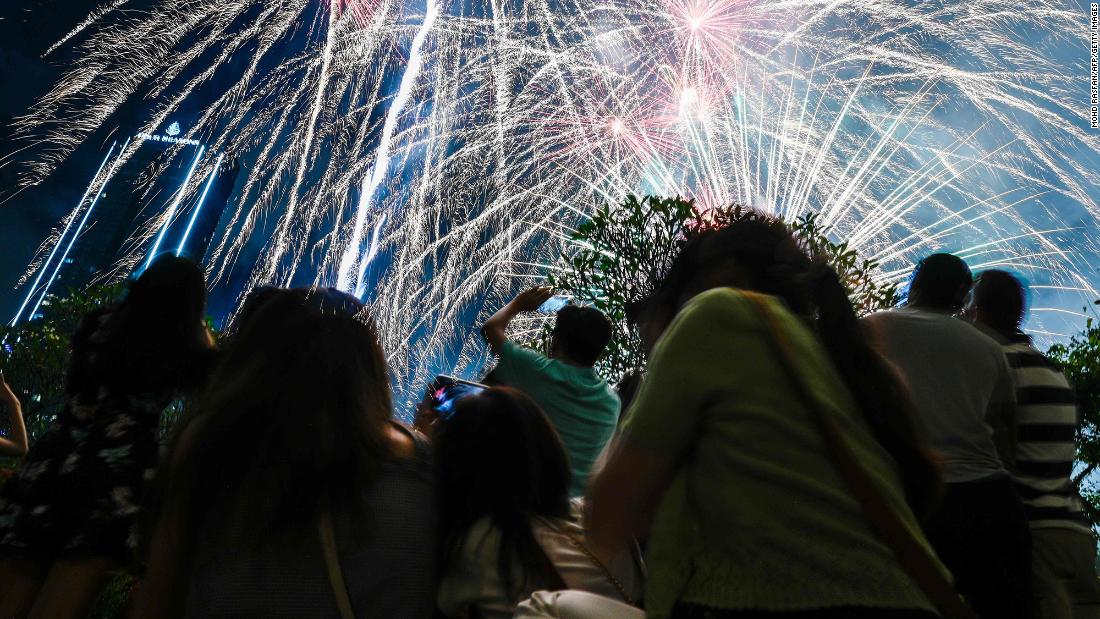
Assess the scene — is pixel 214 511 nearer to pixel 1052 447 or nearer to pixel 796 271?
pixel 796 271

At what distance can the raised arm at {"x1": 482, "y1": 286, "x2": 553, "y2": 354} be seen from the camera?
4.25 meters

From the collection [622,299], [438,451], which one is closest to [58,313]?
[622,299]

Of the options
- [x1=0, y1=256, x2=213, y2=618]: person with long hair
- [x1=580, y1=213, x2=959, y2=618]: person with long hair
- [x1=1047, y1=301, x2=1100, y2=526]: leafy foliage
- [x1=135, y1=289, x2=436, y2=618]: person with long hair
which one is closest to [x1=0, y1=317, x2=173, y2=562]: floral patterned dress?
[x1=0, y1=256, x2=213, y2=618]: person with long hair

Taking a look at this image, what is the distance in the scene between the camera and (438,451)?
2.44 meters

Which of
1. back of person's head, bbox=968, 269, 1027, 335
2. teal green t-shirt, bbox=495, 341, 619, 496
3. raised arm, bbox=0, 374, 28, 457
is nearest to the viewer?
back of person's head, bbox=968, 269, 1027, 335

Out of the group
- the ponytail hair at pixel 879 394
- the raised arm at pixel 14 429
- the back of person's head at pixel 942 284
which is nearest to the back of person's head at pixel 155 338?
the raised arm at pixel 14 429

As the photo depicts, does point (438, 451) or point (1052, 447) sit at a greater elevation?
point (1052, 447)

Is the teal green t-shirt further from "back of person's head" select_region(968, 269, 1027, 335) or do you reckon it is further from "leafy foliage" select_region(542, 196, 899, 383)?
"leafy foliage" select_region(542, 196, 899, 383)

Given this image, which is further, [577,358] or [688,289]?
[577,358]

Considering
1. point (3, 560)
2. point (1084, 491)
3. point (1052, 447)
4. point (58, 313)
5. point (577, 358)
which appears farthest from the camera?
point (58, 313)

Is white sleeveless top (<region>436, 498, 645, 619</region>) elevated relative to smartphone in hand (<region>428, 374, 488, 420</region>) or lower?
lower

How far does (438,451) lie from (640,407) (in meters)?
1.09

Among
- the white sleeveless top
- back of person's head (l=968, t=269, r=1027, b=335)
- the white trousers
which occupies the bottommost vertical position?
the white trousers

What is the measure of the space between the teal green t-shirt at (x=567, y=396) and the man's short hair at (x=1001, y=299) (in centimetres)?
184
